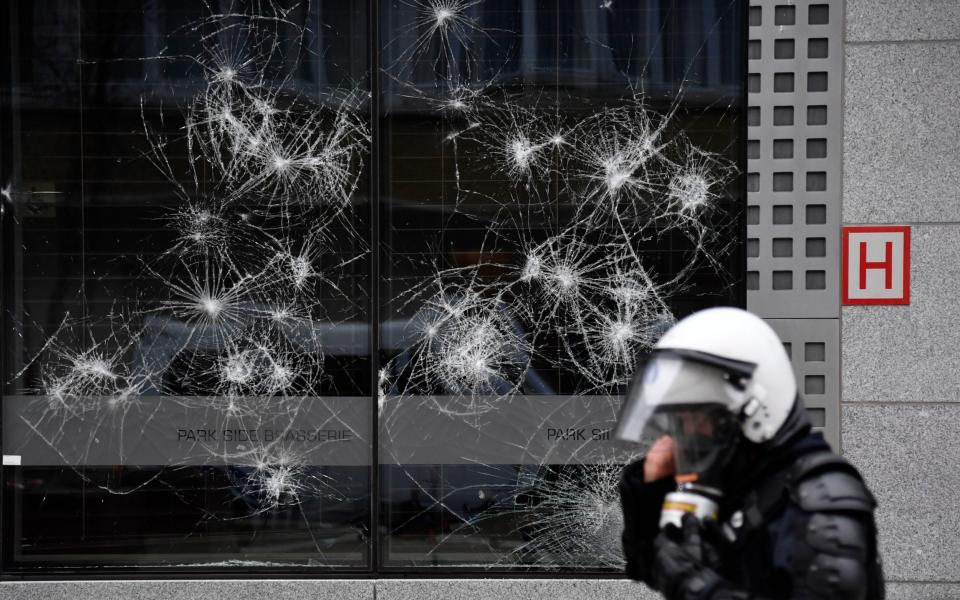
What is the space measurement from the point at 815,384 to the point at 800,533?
3438 mm

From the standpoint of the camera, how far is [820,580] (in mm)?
2010

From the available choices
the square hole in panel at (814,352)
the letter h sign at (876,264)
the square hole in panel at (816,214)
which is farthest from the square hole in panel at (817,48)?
the square hole in panel at (814,352)

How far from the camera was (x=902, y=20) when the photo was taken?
5.20 m

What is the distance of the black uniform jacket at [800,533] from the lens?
202cm

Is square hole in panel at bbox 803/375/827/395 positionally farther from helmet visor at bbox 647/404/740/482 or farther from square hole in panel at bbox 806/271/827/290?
helmet visor at bbox 647/404/740/482

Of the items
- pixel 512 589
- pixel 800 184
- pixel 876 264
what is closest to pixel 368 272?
pixel 512 589

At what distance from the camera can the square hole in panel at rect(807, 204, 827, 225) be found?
527 cm

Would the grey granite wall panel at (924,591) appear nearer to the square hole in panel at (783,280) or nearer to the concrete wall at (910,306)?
the concrete wall at (910,306)

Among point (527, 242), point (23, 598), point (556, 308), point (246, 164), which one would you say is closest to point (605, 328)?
point (556, 308)

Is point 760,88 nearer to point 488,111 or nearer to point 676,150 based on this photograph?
point 676,150

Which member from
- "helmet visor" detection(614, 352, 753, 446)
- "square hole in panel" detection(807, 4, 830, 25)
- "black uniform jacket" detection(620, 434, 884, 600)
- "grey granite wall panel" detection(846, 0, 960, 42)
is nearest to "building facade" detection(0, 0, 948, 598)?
"square hole in panel" detection(807, 4, 830, 25)

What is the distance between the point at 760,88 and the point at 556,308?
171cm

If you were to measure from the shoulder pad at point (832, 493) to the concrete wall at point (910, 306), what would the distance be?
3.39 metres

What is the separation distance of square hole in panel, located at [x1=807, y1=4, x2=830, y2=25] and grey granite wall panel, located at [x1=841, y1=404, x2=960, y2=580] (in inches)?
87.0
